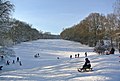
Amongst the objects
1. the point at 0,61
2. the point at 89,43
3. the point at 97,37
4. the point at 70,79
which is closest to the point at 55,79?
the point at 70,79

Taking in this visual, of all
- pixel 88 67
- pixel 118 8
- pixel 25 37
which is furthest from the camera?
pixel 25 37

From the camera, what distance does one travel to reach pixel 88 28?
10481 centimetres

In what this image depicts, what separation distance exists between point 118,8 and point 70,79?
2919 cm

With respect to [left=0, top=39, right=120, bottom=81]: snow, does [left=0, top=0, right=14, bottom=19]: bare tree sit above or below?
above

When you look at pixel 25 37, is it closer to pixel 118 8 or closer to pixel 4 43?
pixel 118 8

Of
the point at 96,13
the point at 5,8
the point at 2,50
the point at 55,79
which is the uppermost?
the point at 96,13

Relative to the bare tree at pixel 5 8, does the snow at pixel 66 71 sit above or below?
below

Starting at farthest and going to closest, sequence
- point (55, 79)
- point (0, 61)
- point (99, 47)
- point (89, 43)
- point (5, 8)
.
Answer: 1. point (89, 43)
2. point (99, 47)
3. point (0, 61)
4. point (5, 8)
5. point (55, 79)

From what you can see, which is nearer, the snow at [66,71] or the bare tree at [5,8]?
the snow at [66,71]

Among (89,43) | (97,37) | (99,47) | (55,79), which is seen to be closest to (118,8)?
(99,47)

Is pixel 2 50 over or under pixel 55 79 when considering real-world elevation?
over

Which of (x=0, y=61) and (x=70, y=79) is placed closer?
(x=70, y=79)

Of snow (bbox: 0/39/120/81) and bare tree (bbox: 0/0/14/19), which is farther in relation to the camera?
bare tree (bbox: 0/0/14/19)

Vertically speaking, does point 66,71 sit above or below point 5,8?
below
